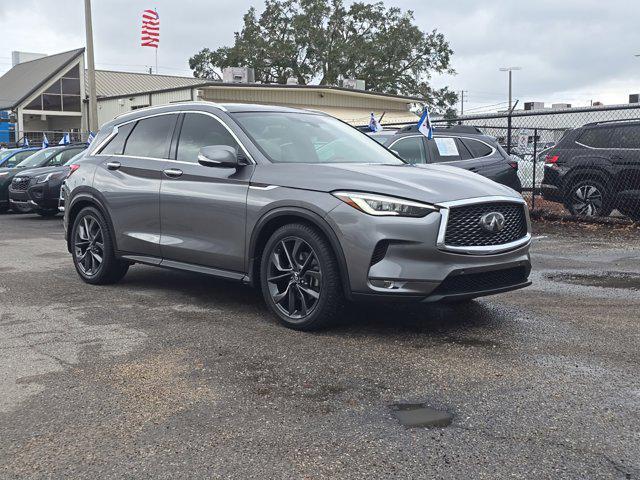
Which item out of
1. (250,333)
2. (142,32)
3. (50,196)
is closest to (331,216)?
(250,333)

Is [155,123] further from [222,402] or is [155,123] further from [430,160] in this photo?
[430,160]

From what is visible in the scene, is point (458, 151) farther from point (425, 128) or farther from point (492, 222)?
point (492, 222)

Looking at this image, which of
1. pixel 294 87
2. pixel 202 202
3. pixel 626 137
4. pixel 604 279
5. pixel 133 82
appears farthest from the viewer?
pixel 133 82

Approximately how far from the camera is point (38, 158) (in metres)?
17.7

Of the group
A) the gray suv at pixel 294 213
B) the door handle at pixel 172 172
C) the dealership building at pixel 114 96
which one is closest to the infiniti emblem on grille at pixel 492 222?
the gray suv at pixel 294 213

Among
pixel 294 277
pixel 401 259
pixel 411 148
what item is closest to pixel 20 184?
pixel 411 148

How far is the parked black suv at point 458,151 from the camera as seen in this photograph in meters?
11.3

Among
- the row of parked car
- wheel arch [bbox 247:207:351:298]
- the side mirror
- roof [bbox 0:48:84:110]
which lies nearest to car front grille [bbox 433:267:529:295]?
wheel arch [bbox 247:207:351:298]

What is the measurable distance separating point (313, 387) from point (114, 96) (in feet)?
111

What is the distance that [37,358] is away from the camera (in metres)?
4.92

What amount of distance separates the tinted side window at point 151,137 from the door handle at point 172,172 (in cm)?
22

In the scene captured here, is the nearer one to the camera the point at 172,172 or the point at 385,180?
the point at 385,180

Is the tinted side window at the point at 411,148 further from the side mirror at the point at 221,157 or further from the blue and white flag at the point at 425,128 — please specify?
the side mirror at the point at 221,157

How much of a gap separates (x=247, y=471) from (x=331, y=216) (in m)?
2.34
